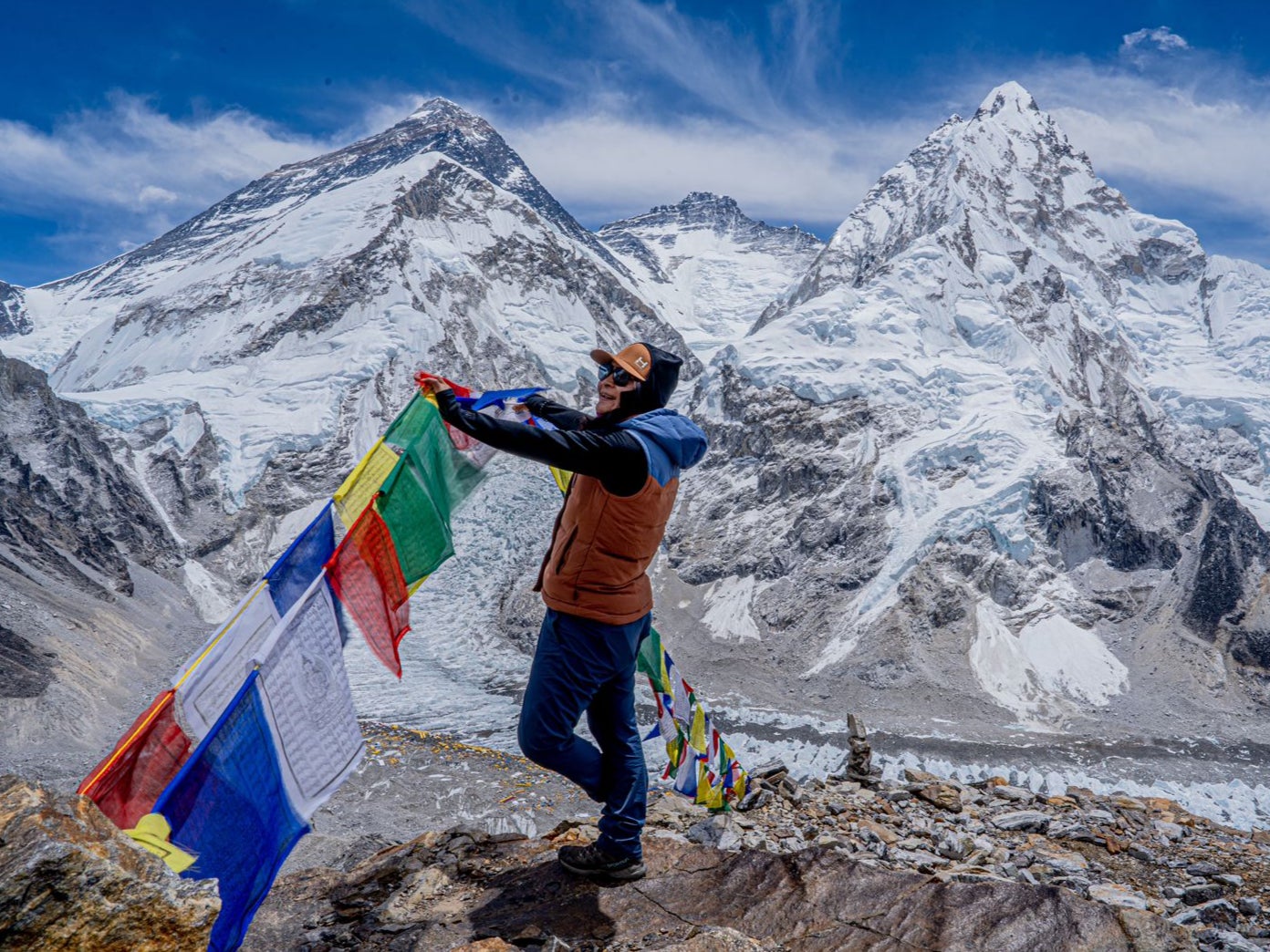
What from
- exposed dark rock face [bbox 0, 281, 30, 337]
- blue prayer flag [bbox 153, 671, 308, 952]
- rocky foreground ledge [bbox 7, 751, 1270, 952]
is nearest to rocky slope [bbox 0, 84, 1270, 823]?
exposed dark rock face [bbox 0, 281, 30, 337]

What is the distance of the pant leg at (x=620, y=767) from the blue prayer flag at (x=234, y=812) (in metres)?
1.58

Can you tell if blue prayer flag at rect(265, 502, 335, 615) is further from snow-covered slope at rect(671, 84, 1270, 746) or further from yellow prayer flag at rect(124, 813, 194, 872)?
snow-covered slope at rect(671, 84, 1270, 746)

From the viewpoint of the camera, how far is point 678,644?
71.8m

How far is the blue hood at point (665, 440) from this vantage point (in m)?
3.94

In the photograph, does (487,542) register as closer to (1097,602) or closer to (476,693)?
(476,693)

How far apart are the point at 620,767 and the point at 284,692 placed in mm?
1781

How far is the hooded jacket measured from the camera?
376cm

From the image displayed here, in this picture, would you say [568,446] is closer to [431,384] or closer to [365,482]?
[431,384]

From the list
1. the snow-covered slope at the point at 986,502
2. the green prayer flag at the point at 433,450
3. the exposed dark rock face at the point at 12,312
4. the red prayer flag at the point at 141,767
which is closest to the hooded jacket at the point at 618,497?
the green prayer flag at the point at 433,450

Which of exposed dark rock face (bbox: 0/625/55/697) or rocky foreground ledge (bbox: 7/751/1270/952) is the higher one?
rocky foreground ledge (bbox: 7/751/1270/952)

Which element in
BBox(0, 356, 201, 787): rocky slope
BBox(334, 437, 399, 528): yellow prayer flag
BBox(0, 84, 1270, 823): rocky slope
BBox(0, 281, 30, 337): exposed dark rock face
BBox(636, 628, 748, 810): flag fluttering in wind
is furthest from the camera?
BBox(0, 281, 30, 337): exposed dark rock face

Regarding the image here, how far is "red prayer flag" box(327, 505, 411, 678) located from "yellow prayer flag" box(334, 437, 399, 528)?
0.50 ft

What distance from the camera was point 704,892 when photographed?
4449 millimetres

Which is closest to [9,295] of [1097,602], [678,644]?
[678,644]
